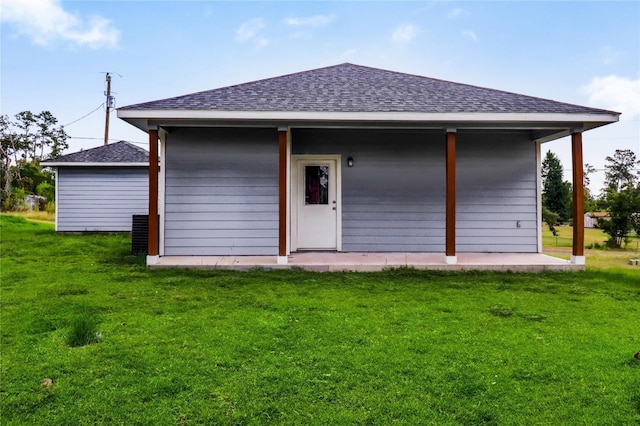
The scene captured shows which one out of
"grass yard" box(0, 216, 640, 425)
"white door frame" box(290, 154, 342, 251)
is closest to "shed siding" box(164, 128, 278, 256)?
"white door frame" box(290, 154, 342, 251)

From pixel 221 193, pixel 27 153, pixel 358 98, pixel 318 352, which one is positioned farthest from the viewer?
pixel 27 153

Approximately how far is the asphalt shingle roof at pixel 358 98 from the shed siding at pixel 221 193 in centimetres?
66

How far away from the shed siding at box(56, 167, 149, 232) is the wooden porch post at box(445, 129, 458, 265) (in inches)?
356

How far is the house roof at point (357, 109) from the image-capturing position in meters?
5.67

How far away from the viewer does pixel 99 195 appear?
11703 mm

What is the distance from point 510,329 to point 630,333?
3.11 ft

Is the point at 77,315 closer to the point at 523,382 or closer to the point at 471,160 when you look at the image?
the point at 523,382

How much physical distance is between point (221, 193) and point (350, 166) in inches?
88.0

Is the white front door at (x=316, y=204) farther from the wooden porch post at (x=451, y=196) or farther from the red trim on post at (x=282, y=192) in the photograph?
the wooden porch post at (x=451, y=196)

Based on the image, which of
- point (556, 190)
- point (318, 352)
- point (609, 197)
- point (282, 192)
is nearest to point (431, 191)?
point (282, 192)

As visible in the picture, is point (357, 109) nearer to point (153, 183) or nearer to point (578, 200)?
point (153, 183)

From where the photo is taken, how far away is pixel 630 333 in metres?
3.29

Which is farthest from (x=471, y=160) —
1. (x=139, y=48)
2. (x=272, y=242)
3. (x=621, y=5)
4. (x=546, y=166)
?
(x=546, y=166)

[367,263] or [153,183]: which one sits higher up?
[153,183]
